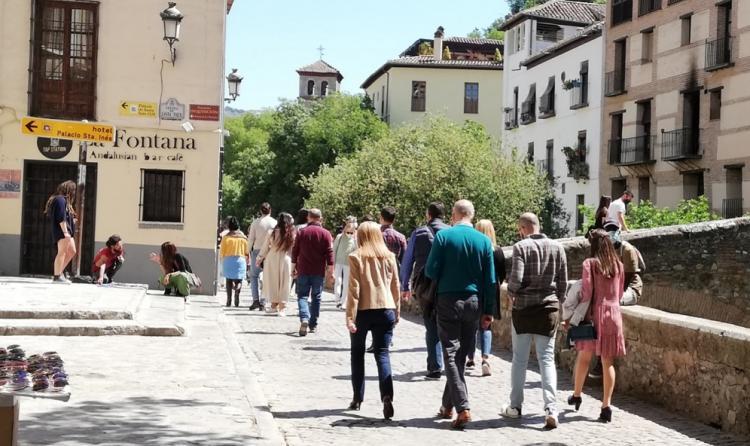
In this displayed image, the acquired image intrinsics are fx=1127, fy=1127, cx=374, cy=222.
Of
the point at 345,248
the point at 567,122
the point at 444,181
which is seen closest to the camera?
the point at 345,248

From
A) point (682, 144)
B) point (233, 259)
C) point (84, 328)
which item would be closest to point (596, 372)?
point (84, 328)

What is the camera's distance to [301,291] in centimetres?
1512

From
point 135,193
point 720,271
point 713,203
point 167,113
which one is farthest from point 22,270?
point 713,203

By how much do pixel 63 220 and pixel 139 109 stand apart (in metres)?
5.54

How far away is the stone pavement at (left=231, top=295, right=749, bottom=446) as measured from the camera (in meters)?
8.17

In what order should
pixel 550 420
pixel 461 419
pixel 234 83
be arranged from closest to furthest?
pixel 461 419 → pixel 550 420 → pixel 234 83

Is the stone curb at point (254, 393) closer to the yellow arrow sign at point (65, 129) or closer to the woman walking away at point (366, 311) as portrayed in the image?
the woman walking away at point (366, 311)

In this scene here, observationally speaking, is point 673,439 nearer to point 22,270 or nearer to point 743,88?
point 22,270

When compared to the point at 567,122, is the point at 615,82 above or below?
above

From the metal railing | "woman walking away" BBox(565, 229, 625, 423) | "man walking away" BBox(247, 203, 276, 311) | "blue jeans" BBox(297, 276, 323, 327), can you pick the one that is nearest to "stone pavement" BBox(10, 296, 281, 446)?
"blue jeans" BBox(297, 276, 323, 327)

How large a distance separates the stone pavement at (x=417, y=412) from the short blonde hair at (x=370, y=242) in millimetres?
1284

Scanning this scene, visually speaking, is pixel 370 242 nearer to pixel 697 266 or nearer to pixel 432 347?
pixel 432 347

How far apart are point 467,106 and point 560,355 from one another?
63.7 metres

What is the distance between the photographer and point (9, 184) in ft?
71.8
